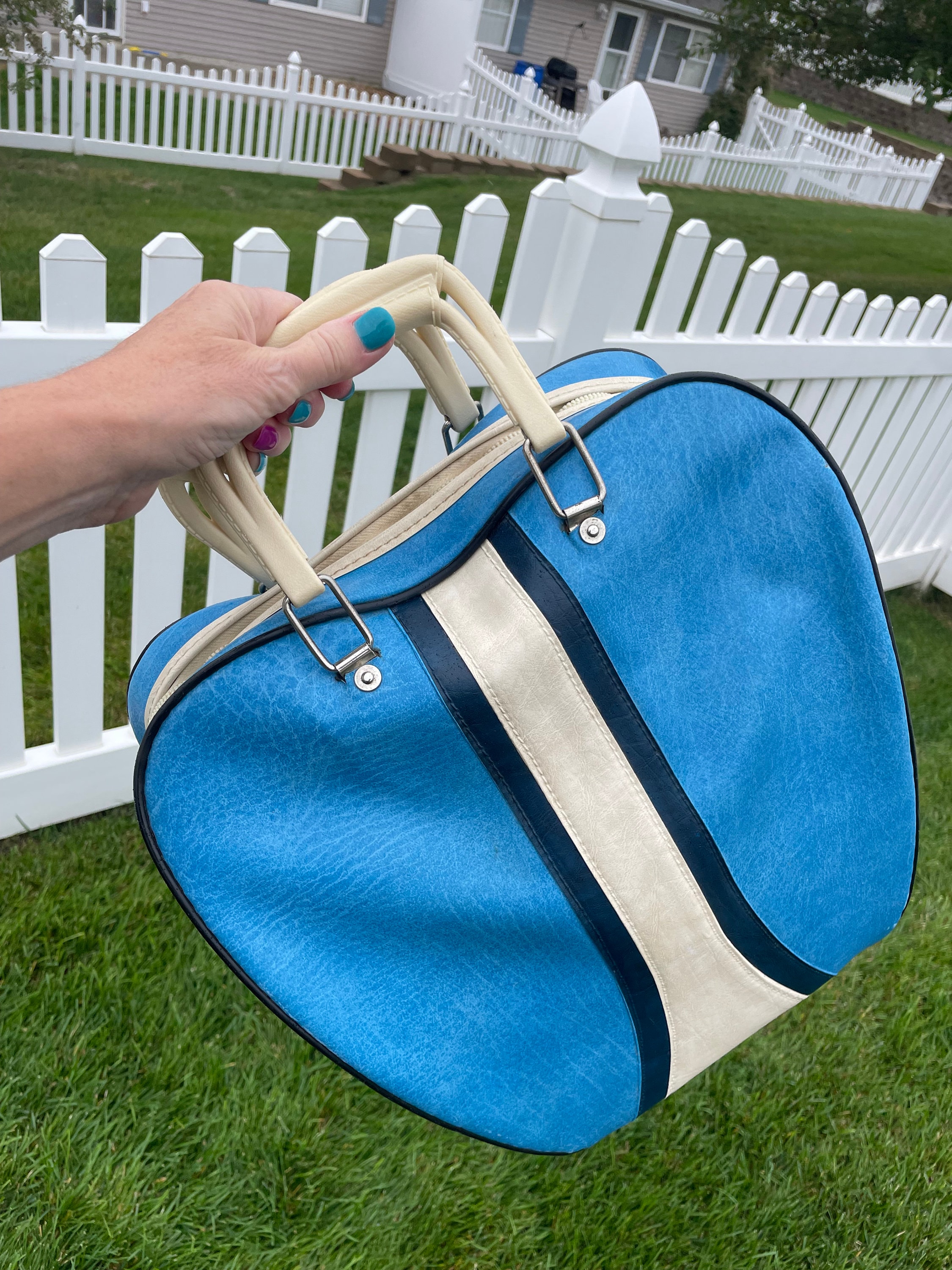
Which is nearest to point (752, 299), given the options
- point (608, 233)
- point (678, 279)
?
point (678, 279)

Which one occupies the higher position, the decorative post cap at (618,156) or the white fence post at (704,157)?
the decorative post cap at (618,156)

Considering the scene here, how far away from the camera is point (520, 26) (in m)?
16.4

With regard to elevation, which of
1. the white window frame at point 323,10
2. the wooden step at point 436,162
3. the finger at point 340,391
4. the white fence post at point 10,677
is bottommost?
the wooden step at point 436,162

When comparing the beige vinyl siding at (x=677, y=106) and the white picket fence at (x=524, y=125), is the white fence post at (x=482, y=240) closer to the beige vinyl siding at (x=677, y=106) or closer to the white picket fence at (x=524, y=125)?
the white picket fence at (x=524, y=125)

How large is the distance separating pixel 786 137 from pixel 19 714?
57.7ft

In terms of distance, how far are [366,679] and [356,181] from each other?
1034 centimetres

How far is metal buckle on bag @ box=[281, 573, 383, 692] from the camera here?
2.62 ft

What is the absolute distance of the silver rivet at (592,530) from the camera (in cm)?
81

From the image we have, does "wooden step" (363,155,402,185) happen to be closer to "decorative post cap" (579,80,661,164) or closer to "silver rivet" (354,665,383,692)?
"decorative post cap" (579,80,661,164)

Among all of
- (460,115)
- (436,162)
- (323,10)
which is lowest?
(436,162)

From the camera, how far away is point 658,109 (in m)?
18.5

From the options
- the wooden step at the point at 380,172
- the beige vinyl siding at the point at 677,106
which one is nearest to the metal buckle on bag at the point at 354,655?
the wooden step at the point at 380,172

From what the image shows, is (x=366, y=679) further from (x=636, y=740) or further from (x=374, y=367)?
(x=374, y=367)

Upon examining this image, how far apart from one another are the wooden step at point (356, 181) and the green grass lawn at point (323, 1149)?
952cm
